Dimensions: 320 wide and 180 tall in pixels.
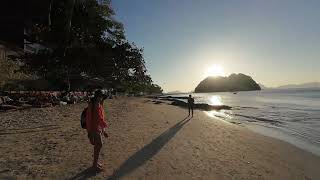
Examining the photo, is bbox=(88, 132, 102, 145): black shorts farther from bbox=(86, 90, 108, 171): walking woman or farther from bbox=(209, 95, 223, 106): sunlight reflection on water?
bbox=(209, 95, 223, 106): sunlight reflection on water

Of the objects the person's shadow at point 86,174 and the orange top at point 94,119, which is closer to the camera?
the person's shadow at point 86,174

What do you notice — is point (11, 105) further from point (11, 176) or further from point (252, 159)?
point (252, 159)

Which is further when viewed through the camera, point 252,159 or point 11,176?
point 252,159

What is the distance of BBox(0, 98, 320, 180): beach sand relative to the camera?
8.34m

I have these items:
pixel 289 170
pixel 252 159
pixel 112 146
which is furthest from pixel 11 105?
pixel 289 170

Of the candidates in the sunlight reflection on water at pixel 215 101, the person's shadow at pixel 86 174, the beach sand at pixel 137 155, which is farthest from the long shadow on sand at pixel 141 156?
the sunlight reflection on water at pixel 215 101

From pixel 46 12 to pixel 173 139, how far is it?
19027mm

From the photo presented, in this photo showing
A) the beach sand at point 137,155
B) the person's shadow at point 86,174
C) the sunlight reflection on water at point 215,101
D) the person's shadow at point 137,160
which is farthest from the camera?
the sunlight reflection on water at point 215,101

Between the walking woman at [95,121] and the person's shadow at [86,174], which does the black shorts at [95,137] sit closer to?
the walking woman at [95,121]

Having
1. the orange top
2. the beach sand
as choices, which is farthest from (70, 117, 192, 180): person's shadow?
the orange top

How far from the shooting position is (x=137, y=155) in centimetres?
1019

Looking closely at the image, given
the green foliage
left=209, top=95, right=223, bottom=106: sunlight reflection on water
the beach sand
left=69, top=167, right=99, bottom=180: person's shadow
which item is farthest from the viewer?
left=209, top=95, right=223, bottom=106: sunlight reflection on water

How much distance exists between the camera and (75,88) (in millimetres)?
28453

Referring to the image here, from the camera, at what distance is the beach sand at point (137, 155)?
834cm
